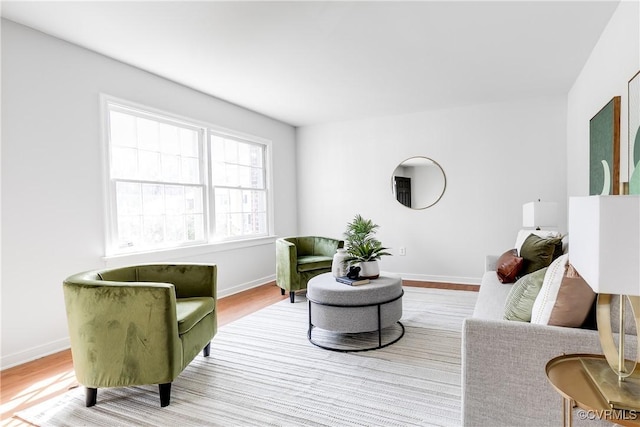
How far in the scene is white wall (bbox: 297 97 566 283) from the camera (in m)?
4.92

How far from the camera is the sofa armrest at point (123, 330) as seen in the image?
207cm

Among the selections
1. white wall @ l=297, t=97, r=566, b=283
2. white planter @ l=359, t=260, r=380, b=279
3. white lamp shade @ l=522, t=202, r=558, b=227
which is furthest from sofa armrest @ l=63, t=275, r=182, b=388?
white wall @ l=297, t=97, r=566, b=283

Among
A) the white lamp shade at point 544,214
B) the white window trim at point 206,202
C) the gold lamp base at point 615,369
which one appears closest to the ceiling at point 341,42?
the white window trim at point 206,202

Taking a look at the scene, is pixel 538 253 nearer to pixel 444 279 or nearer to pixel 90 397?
pixel 444 279

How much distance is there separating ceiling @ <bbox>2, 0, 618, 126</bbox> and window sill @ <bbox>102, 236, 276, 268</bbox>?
186cm

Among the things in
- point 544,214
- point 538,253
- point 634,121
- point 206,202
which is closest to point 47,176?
point 206,202

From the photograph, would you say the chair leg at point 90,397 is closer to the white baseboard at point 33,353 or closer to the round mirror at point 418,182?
the white baseboard at point 33,353

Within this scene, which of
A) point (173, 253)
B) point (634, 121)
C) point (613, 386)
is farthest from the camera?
point (173, 253)

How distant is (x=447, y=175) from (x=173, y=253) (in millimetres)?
3896

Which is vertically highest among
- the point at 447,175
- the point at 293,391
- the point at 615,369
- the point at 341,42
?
the point at 341,42

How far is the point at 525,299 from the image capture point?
6.29 ft

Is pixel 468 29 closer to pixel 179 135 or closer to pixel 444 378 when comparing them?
pixel 444 378

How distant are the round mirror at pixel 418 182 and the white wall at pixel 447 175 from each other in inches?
3.5

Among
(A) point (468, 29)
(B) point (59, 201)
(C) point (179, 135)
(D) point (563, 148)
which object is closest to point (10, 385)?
(B) point (59, 201)
